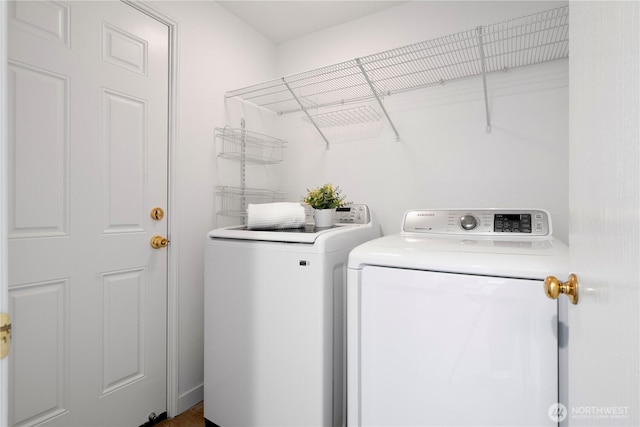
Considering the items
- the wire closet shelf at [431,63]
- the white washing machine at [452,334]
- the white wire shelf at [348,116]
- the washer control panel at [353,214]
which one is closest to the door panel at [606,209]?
the white washing machine at [452,334]

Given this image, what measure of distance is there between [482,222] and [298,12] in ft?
5.83

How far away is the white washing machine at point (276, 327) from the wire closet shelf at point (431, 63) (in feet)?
3.27

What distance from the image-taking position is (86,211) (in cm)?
145

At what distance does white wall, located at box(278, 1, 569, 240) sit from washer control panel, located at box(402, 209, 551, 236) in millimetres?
264

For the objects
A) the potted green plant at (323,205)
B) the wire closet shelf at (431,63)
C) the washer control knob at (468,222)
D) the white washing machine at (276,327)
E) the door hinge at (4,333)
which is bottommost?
the white washing machine at (276,327)

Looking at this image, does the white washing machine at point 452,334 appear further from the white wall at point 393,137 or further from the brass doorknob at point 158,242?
the brass doorknob at point 158,242

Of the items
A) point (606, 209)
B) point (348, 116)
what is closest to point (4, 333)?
point (606, 209)

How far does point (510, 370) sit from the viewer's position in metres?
0.98

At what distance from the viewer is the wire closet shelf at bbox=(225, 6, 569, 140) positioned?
1.54 metres

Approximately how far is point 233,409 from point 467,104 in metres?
2.09

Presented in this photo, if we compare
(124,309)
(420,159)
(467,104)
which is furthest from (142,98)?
(467,104)

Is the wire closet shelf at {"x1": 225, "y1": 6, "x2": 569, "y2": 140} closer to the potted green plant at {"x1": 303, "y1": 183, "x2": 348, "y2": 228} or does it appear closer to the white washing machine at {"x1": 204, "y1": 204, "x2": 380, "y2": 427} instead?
the potted green plant at {"x1": 303, "y1": 183, "x2": 348, "y2": 228}

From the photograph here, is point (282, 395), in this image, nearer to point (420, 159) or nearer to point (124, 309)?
point (124, 309)

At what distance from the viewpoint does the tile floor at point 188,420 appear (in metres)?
1.73
